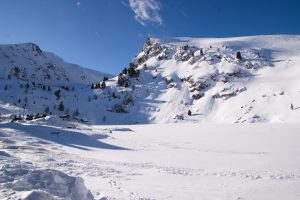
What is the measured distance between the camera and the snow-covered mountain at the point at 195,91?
107 meters

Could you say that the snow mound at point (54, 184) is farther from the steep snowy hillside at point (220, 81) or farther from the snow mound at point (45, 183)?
the steep snowy hillside at point (220, 81)

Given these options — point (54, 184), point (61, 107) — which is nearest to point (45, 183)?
point (54, 184)

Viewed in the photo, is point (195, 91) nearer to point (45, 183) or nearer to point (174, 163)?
point (174, 163)

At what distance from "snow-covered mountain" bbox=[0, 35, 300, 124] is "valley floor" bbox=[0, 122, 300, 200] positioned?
58.8 metres

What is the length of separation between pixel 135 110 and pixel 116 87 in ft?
81.9

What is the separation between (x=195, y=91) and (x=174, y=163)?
109m

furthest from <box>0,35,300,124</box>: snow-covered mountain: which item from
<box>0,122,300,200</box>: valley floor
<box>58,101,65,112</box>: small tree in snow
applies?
<box>0,122,300,200</box>: valley floor

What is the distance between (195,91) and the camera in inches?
5251

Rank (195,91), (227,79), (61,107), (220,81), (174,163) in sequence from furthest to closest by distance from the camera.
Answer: (195,91), (220,81), (227,79), (61,107), (174,163)

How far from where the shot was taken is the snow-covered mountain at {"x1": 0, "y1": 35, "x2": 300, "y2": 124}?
351ft

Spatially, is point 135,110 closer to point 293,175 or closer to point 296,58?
point 296,58

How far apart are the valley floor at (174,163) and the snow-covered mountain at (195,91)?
58.8 metres

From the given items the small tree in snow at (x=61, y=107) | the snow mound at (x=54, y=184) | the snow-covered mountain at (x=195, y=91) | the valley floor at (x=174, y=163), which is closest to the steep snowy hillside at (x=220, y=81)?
the snow-covered mountain at (x=195, y=91)

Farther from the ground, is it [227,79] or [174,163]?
[227,79]
